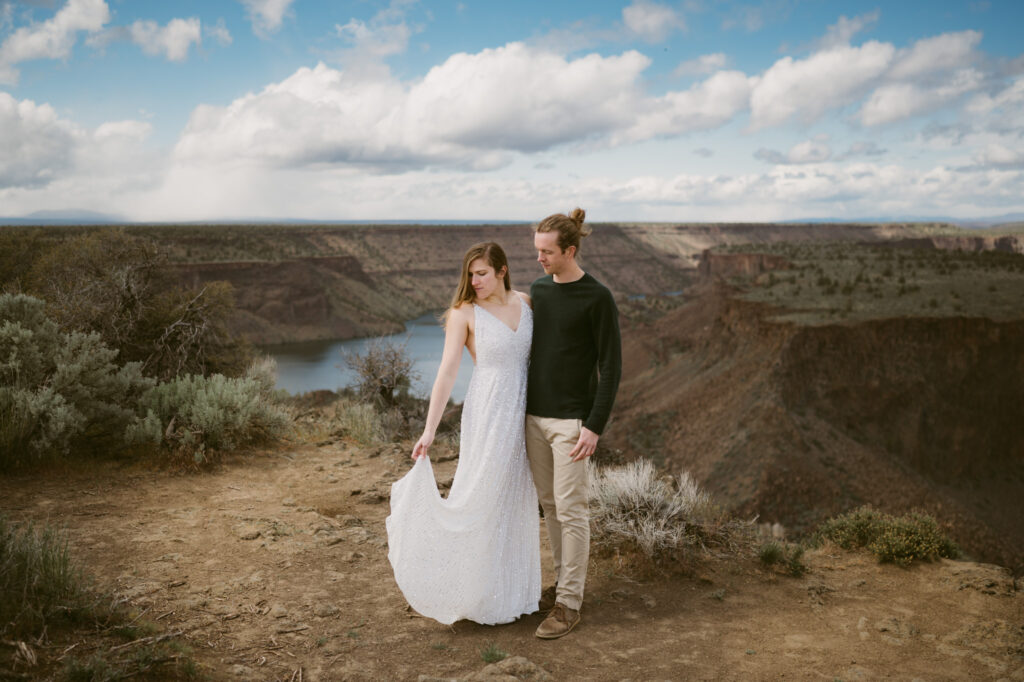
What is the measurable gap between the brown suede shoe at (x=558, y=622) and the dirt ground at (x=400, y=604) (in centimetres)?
5

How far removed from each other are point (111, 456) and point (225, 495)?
4.41 feet

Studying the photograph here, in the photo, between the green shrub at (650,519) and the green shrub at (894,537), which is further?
the green shrub at (894,537)

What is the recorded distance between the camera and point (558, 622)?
3.68m

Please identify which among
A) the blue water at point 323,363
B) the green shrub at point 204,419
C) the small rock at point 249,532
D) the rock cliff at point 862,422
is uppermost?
the green shrub at point 204,419

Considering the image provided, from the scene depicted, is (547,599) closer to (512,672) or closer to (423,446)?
(512,672)

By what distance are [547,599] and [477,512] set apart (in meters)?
0.84

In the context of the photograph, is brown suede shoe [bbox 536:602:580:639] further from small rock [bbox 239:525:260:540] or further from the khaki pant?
small rock [bbox 239:525:260:540]

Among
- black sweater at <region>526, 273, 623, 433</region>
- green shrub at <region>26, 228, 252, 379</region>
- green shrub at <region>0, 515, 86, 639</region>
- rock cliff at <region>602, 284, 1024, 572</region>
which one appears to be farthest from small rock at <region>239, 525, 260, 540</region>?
rock cliff at <region>602, 284, 1024, 572</region>

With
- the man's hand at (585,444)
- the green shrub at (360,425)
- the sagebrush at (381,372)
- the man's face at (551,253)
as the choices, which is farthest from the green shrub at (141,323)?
the man's hand at (585,444)

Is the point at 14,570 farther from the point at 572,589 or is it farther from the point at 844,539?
the point at 844,539

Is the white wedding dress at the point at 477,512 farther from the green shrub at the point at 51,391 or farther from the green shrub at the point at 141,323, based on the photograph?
the green shrub at the point at 141,323

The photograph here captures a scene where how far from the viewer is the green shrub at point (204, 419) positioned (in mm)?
6074

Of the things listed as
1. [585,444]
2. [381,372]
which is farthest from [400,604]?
[381,372]

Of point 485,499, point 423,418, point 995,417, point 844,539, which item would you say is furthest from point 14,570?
point 995,417
